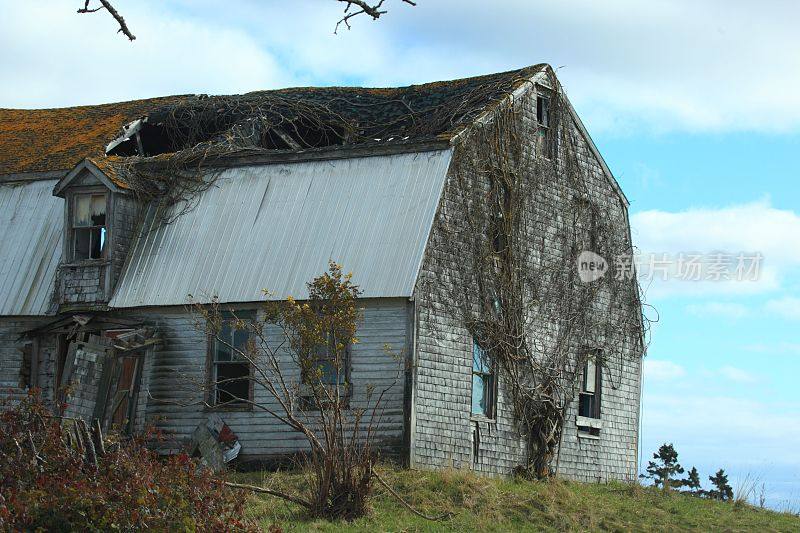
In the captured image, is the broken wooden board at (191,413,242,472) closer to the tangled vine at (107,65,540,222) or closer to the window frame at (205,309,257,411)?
the window frame at (205,309,257,411)

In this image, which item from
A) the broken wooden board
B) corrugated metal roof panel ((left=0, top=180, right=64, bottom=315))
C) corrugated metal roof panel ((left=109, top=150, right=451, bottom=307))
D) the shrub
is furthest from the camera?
corrugated metal roof panel ((left=0, top=180, right=64, bottom=315))

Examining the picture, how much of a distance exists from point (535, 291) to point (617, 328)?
11.2 ft

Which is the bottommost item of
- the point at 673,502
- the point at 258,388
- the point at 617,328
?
the point at 673,502

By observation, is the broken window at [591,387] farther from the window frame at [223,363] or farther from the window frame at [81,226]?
the window frame at [81,226]

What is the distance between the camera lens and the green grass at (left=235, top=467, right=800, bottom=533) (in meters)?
18.5

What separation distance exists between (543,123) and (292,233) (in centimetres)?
654

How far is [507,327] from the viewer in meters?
24.8

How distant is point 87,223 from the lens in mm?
26297

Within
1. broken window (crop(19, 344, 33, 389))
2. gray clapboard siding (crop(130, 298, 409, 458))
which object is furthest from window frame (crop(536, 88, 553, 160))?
broken window (crop(19, 344, 33, 389))

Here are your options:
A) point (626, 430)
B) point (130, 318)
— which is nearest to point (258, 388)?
point (130, 318)

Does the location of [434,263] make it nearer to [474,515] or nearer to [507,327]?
[507,327]

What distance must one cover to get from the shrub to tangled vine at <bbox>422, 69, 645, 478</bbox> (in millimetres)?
8567

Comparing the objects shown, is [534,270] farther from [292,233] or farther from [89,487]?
[89,487]

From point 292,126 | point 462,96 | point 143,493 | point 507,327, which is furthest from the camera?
point 292,126
